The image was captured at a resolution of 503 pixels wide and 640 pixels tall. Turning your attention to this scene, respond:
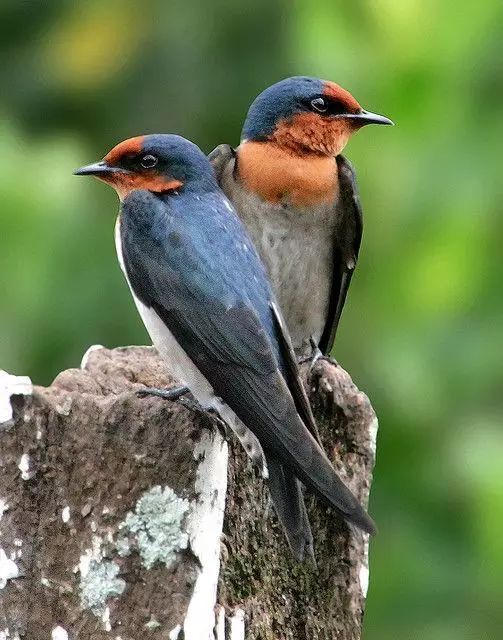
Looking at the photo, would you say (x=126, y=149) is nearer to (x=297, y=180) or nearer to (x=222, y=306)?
(x=222, y=306)

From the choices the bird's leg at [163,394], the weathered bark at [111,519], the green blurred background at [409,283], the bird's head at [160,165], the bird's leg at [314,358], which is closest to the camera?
the weathered bark at [111,519]

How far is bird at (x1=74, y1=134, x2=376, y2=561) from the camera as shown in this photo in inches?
110

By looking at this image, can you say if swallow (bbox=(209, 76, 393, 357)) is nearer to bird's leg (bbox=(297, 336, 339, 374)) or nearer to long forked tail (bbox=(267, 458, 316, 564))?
bird's leg (bbox=(297, 336, 339, 374))

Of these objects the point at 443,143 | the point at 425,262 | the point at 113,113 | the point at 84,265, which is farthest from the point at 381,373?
the point at 113,113

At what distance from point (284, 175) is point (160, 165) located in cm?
66

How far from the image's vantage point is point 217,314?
2965 mm

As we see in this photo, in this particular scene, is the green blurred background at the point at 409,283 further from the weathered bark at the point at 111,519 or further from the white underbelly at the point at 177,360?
the weathered bark at the point at 111,519

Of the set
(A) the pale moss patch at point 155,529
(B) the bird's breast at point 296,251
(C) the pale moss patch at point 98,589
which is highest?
(B) the bird's breast at point 296,251

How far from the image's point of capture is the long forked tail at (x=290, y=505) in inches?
110

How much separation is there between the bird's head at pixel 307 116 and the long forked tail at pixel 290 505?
1.23 m

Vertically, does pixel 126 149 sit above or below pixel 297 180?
below

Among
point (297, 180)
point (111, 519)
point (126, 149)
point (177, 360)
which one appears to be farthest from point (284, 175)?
point (111, 519)

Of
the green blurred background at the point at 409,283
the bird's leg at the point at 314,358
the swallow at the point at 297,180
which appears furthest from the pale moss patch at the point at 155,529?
the green blurred background at the point at 409,283

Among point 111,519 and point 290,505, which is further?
point 290,505
